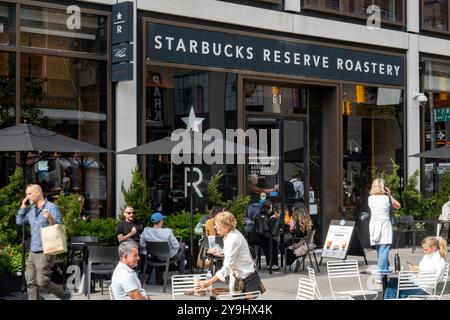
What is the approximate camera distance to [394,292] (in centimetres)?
883

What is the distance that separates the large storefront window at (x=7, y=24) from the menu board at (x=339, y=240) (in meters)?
7.01

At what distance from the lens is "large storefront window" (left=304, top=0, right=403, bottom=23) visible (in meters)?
16.7

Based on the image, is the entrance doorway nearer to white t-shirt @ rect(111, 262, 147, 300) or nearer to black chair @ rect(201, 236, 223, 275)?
black chair @ rect(201, 236, 223, 275)

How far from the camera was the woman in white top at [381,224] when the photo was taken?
12.0m

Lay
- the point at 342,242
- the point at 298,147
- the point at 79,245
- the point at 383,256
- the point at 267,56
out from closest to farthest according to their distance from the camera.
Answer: the point at 79,245 < the point at 383,256 < the point at 342,242 < the point at 267,56 < the point at 298,147

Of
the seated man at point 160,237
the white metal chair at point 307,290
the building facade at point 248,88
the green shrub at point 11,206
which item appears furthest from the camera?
the building facade at point 248,88

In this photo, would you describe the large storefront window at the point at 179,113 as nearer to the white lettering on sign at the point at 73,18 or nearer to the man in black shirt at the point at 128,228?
the white lettering on sign at the point at 73,18

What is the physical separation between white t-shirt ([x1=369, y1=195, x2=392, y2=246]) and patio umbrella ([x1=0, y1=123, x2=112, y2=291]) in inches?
189

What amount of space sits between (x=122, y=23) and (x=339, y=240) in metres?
5.88

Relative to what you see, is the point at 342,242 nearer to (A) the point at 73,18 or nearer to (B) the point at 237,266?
(B) the point at 237,266

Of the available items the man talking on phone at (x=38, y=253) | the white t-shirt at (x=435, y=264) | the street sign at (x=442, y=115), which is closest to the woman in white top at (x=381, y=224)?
the white t-shirt at (x=435, y=264)

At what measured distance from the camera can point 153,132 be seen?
13953 mm

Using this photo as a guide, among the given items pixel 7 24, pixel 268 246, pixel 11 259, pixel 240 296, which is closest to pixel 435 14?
pixel 268 246

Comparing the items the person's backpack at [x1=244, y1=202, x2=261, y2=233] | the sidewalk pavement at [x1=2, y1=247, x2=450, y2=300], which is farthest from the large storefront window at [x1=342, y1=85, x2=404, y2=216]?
the person's backpack at [x1=244, y1=202, x2=261, y2=233]
